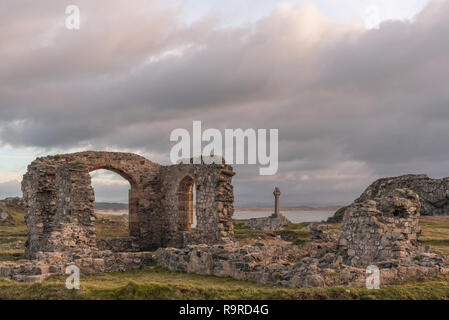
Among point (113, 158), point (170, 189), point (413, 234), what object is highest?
point (113, 158)

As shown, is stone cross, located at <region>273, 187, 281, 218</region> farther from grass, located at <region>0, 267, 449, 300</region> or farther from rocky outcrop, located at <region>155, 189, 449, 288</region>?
grass, located at <region>0, 267, 449, 300</region>

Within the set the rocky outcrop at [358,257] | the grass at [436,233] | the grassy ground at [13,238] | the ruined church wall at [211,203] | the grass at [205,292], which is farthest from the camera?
the grassy ground at [13,238]

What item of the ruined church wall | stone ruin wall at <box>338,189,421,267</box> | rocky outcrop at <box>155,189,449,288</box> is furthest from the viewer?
the ruined church wall

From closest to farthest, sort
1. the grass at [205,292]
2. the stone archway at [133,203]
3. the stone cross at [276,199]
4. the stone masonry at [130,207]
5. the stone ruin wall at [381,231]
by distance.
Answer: the grass at [205,292] → the stone ruin wall at [381,231] → the stone masonry at [130,207] → the stone archway at [133,203] → the stone cross at [276,199]

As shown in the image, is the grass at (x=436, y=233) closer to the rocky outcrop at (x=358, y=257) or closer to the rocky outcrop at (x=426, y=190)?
the rocky outcrop at (x=426, y=190)

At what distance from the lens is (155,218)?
23734 mm

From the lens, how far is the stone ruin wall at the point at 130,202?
1938cm

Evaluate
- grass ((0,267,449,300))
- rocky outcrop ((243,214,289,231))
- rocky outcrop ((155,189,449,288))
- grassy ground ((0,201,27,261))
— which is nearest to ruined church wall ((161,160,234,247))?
rocky outcrop ((155,189,449,288))

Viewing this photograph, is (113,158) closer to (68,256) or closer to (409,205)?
(68,256)

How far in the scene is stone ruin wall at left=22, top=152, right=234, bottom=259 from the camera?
19.4 meters

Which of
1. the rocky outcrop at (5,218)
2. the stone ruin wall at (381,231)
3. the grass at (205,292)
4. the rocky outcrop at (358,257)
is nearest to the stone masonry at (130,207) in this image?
the rocky outcrop at (358,257)

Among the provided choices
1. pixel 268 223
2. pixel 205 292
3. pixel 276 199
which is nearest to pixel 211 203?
pixel 205 292
